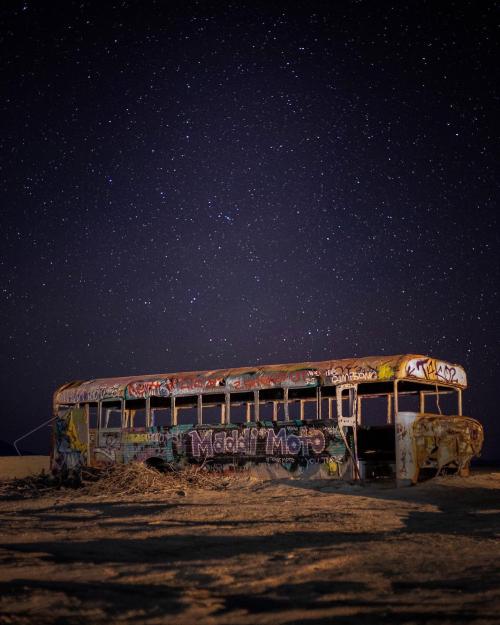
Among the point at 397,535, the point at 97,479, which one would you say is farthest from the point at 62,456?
the point at 397,535

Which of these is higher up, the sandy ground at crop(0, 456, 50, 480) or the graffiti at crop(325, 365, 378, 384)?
the graffiti at crop(325, 365, 378, 384)

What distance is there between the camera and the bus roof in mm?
14453

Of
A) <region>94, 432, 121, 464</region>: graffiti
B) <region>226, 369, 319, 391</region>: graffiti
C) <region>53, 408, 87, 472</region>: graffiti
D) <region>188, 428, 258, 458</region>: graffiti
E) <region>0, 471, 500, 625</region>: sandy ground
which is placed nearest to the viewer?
<region>0, 471, 500, 625</region>: sandy ground

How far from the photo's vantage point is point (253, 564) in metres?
5.78

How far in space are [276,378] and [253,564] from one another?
31.8 ft

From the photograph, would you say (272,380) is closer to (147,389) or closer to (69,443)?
(147,389)

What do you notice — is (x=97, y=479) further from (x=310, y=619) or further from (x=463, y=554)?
(x=310, y=619)

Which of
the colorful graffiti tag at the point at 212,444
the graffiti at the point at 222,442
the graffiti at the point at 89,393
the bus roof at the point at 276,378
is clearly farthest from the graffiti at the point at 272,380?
the graffiti at the point at 89,393

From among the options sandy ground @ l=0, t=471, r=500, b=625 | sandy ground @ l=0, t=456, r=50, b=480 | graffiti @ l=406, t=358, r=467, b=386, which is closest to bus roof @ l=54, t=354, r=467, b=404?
graffiti @ l=406, t=358, r=467, b=386

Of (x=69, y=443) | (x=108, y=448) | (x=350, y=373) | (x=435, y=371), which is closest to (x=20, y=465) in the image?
(x=69, y=443)

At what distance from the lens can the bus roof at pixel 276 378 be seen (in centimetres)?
1445

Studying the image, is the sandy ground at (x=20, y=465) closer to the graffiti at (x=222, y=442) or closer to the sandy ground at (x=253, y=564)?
the graffiti at (x=222, y=442)

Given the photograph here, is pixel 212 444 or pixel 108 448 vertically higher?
pixel 212 444

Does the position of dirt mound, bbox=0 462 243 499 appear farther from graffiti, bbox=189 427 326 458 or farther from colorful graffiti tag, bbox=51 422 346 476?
graffiti, bbox=189 427 326 458
